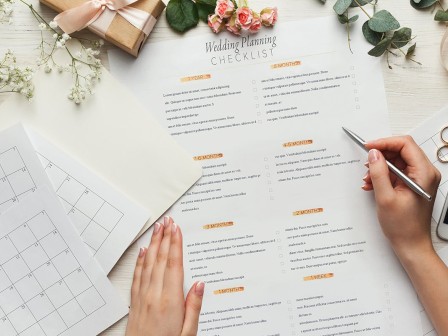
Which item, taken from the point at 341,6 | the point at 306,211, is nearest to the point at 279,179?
the point at 306,211

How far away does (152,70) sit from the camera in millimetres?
903

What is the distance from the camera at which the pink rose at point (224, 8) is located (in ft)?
2.87

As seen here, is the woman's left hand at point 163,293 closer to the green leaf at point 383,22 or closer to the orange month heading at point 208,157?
the orange month heading at point 208,157

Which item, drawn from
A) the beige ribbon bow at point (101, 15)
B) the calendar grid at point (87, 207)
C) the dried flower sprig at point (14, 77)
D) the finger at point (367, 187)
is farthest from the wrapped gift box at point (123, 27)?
the finger at point (367, 187)

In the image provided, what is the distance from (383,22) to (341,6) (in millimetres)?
74

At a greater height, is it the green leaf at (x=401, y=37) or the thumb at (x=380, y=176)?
the green leaf at (x=401, y=37)

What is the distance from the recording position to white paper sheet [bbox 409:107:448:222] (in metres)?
0.90

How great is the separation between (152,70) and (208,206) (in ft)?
0.82

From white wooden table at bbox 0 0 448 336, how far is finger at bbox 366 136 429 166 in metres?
0.04

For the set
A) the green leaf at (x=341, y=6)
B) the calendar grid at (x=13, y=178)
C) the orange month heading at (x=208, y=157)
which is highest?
the green leaf at (x=341, y=6)

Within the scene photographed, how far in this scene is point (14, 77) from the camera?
2.90 ft

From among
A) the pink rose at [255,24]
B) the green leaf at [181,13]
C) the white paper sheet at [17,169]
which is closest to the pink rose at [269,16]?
the pink rose at [255,24]

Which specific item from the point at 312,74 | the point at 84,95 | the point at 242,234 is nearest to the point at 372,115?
the point at 312,74

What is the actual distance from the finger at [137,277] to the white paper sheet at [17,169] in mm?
195
